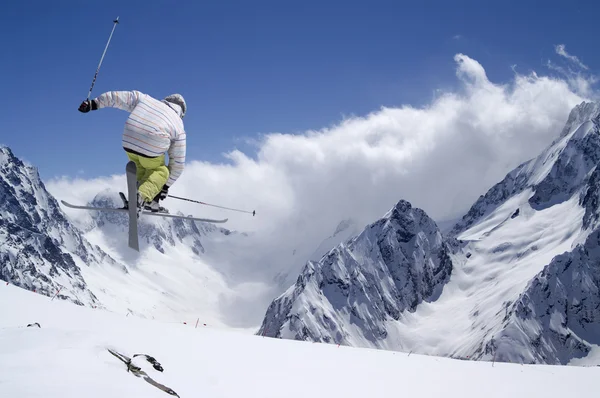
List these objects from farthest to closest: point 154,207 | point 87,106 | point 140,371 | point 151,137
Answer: point 154,207 < point 87,106 < point 151,137 < point 140,371

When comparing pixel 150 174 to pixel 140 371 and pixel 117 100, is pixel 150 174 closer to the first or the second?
pixel 117 100

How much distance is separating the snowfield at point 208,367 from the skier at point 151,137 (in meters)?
3.25

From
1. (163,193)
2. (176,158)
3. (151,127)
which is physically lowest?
(163,193)

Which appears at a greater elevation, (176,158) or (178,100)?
(178,100)

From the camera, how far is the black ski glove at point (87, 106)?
11.6 m

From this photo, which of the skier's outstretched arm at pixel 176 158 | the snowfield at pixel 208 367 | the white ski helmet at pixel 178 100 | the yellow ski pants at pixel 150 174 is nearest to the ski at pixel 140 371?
the snowfield at pixel 208 367

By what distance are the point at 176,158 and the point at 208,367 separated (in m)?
5.33

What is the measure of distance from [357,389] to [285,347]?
2909 mm

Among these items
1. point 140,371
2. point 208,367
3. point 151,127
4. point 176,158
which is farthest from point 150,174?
point 140,371

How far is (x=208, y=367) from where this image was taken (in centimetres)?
941

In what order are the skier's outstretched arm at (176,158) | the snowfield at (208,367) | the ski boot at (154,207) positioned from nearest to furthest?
the snowfield at (208,367) < the ski boot at (154,207) < the skier's outstretched arm at (176,158)

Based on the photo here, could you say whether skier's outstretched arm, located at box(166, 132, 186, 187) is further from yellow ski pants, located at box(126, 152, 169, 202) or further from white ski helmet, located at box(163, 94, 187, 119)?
white ski helmet, located at box(163, 94, 187, 119)

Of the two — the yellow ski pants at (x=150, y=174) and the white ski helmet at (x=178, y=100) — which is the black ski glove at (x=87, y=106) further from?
the white ski helmet at (x=178, y=100)

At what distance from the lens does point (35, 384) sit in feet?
20.2
